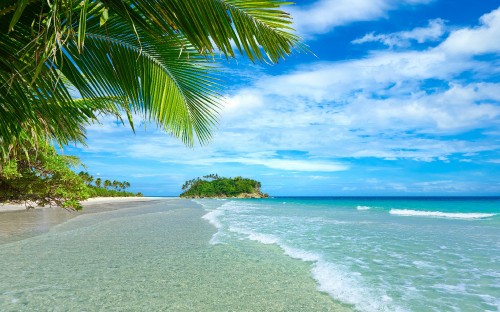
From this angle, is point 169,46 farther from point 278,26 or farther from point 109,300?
point 109,300

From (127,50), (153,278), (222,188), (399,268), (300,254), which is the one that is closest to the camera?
(127,50)

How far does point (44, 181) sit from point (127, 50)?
998 centimetres

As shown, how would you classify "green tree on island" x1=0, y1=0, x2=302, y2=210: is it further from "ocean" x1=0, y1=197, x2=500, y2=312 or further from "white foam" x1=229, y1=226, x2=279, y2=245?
"white foam" x1=229, y1=226, x2=279, y2=245

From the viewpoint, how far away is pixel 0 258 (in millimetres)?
7820

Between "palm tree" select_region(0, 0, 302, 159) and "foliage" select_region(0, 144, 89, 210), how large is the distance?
26.8 feet

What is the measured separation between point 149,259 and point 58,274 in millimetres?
1934

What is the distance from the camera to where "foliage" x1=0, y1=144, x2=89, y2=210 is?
412 inches

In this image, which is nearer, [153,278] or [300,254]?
[153,278]

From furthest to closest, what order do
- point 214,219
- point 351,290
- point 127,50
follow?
point 214,219
point 351,290
point 127,50

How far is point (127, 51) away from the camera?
261 cm

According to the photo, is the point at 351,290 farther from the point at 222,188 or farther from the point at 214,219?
the point at 222,188

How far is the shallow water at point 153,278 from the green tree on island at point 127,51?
8.92ft

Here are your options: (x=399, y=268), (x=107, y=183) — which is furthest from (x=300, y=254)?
(x=107, y=183)

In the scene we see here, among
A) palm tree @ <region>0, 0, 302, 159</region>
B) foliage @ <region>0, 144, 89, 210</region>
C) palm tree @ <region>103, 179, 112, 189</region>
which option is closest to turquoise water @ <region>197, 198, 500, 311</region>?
palm tree @ <region>0, 0, 302, 159</region>
